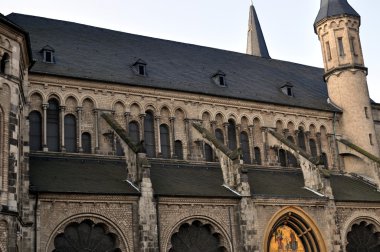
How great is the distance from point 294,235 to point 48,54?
15.2 meters

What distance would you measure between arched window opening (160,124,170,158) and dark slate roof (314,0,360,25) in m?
15.0

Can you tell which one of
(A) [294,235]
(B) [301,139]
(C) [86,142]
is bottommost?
(A) [294,235]

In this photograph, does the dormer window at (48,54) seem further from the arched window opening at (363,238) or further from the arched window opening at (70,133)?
the arched window opening at (363,238)

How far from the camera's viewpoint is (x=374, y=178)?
32.1m

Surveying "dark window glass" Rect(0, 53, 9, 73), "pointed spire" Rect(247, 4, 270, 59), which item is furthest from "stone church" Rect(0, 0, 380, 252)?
"pointed spire" Rect(247, 4, 270, 59)

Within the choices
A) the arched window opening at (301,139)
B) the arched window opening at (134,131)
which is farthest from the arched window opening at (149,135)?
the arched window opening at (301,139)

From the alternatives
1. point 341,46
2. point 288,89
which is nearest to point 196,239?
point 288,89

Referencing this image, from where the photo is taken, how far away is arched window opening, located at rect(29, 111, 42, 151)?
2544cm

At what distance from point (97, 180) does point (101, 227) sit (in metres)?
2.13

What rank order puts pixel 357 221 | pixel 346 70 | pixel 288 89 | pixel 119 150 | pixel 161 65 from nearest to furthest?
1. pixel 119 150
2. pixel 357 221
3. pixel 161 65
4. pixel 288 89
5. pixel 346 70

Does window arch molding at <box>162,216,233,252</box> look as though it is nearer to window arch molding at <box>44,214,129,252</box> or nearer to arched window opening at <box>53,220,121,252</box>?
window arch molding at <box>44,214,129,252</box>

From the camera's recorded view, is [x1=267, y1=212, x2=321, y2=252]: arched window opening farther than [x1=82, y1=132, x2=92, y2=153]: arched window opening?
No

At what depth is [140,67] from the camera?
30219 mm

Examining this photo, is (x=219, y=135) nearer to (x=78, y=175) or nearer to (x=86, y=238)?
(x=78, y=175)
